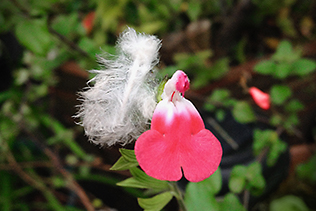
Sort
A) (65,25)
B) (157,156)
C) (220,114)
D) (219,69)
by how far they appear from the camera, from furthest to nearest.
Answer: (219,69) < (220,114) < (65,25) < (157,156)

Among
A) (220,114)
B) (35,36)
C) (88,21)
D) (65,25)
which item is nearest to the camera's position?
(35,36)

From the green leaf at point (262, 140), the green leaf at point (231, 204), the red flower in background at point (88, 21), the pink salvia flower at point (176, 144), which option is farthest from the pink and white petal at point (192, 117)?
the red flower in background at point (88, 21)

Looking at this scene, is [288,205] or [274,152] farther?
[288,205]

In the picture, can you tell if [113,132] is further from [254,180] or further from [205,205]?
[254,180]

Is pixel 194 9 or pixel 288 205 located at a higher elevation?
pixel 194 9

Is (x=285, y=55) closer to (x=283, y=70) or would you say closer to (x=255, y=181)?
(x=283, y=70)

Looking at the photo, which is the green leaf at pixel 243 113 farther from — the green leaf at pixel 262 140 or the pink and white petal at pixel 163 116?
the pink and white petal at pixel 163 116

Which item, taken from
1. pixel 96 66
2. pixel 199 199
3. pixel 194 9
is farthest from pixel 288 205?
pixel 194 9

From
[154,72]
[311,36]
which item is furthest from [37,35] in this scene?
[311,36]
